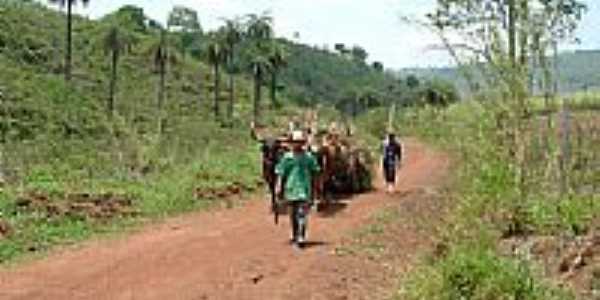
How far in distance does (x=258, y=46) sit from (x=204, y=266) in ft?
239

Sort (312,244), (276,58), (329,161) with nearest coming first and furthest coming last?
1. (312,244)
2. (329,161)
3. (276,58)

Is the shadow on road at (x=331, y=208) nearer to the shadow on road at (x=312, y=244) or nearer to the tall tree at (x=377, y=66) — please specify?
the shadow on road at (x=312, y=244)

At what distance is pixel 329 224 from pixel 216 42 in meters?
66.7

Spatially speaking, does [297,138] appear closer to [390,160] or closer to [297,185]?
[297,185]

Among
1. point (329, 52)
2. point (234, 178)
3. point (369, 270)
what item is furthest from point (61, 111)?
point (329, 52)

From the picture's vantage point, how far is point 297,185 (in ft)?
48.9

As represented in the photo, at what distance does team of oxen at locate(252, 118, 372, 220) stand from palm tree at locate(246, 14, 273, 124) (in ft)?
190

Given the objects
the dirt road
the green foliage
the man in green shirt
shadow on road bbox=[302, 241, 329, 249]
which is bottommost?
the dirt road

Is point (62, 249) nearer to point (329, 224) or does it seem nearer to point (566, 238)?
point (329, 224)

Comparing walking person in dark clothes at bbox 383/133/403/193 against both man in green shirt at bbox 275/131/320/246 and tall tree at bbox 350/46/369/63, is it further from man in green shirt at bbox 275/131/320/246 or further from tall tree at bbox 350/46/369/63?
tall tree at bbox 350/46/369/63

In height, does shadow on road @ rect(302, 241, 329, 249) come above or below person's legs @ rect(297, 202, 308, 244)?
below

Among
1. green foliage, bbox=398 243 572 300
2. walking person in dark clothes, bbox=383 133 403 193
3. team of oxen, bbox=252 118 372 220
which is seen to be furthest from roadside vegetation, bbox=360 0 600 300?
walking person in dark clothes, bbox=383 133 403 193

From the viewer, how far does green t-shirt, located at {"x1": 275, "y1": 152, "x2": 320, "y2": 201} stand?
1488 cm

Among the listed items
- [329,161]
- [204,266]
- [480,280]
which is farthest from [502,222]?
[329,161]
